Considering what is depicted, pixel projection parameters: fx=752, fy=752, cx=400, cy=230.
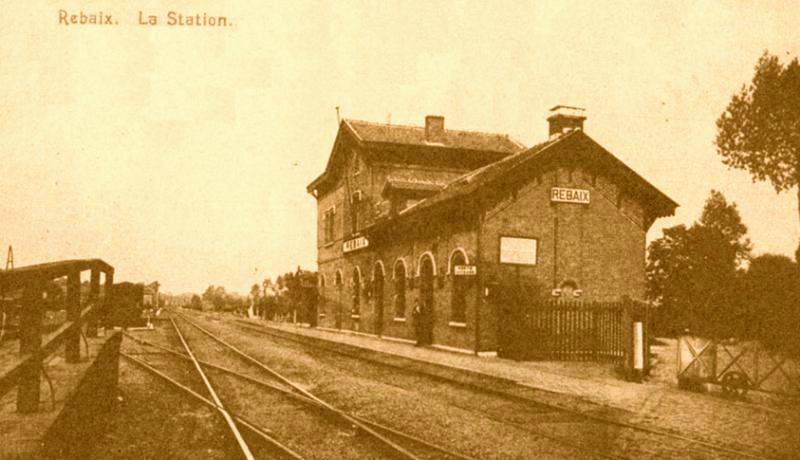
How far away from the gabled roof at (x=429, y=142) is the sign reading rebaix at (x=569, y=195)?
9.98 meters

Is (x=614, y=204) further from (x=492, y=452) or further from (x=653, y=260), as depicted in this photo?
(x=653, y=260)

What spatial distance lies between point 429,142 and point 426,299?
9552mm

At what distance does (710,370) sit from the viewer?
12312 millimetres

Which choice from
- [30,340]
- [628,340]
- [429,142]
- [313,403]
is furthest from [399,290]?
[30,340]

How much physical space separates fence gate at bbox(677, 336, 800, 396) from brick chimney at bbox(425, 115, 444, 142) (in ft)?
67.3

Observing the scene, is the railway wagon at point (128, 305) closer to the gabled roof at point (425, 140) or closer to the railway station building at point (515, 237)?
the railway station building at point (515, 237)

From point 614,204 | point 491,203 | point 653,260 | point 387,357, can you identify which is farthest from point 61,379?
point 653,260

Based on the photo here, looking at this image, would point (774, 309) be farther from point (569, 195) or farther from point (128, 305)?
point (128, 305)

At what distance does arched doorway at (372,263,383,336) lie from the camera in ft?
97.1

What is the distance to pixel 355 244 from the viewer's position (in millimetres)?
32312

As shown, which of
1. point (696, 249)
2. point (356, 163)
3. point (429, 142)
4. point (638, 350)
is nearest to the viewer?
point (638, 350)

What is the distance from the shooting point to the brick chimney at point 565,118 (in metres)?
24.4

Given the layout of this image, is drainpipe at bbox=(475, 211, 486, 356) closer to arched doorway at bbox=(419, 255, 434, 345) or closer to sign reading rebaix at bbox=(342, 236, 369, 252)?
arched doorway at bbox=(419, 255, 434, 345)

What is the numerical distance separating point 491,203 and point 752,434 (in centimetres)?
1284
